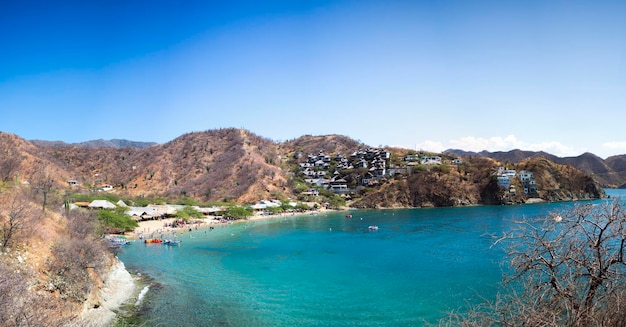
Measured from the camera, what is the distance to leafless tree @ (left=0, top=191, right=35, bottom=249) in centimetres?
1920

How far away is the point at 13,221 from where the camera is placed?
66.3 ft

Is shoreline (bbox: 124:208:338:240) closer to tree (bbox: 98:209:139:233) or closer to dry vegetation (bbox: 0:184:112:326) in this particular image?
tree (bbox: 98:209:139:233)

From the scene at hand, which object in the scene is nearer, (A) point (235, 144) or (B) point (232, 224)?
(B) point (232, 224)

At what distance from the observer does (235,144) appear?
127m

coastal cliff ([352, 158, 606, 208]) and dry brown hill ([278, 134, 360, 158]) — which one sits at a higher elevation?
dry brown hill ([278, 134, 360, 158])

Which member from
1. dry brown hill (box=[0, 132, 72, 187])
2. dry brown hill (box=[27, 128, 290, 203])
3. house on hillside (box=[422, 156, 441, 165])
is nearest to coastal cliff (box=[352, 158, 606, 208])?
house on hillside (box=[422, 156, 441, 165])

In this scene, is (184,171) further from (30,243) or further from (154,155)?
(30,243)

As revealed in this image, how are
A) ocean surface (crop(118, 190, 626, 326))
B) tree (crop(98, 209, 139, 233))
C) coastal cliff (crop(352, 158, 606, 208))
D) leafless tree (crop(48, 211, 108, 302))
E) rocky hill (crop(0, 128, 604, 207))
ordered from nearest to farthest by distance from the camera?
leafless tree (crop(48, 211, 108, 302)) < ocean surface (crop(118, 190, 626, 326)) < tree (crop(98, 209, 139, 233)) < rocky hill (crop(0, 128, 604, 207)) < coastal cliff (crop(352, 158, 606, 208))

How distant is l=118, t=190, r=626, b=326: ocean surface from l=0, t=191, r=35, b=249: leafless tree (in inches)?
302

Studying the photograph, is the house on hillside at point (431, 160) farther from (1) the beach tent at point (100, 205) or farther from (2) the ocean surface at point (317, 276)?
(1) the beach tent at point (100, 205)

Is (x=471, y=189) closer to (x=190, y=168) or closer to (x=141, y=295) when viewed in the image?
(x=190, y=168)

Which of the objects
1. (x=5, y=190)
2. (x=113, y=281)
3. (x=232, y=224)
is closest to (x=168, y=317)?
(x=113, y=281)

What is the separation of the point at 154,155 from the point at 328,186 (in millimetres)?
60697

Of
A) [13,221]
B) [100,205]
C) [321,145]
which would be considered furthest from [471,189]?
[13,221]
